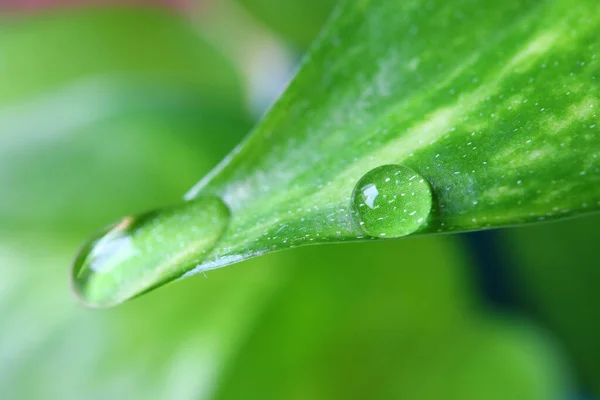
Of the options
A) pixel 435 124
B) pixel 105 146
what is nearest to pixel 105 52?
pixel 105 146

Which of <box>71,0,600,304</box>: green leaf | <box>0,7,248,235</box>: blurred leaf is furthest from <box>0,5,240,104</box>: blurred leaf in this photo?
<box>71,0,600,304</box>: green leaf

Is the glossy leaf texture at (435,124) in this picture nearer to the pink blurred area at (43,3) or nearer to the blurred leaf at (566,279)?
the blurred leaf at (566,279)

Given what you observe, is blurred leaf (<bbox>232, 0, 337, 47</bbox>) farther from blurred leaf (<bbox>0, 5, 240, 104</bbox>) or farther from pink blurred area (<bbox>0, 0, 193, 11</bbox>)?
pink blurred area (<bbox>0, 0, 193, 11</bbox>)

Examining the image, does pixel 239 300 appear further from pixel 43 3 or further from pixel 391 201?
pixel 43 3

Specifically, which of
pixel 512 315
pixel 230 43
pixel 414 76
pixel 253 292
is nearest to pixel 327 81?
pixel 414 76

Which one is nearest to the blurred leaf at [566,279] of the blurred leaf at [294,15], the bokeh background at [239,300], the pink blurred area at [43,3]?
the bokeh background at [239,300]

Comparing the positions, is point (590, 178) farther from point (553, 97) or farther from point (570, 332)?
point (570, 332)
